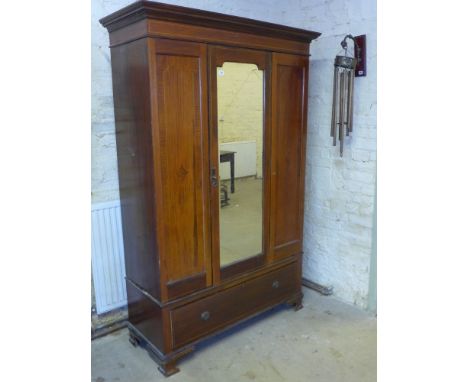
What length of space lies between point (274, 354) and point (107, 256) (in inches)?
45.7

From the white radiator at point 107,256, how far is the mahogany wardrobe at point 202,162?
153 millimetres

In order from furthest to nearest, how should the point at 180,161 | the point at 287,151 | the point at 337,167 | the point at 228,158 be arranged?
the point at 337,167 → the point at 287,151 → the point at 228,158 → the point at 180,161

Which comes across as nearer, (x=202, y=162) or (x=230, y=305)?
(x=202, y=162)

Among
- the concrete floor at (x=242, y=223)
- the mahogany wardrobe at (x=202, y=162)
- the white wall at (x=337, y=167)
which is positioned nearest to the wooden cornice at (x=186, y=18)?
the mahogany wardrobe at (x=202, y=162)

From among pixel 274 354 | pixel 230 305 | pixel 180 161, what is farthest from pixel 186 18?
pixel 274 354

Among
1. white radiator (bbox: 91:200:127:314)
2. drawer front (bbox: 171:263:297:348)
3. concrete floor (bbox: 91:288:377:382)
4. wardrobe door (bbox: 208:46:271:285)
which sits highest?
wardrobe door (bbox: 208:46:271:285)

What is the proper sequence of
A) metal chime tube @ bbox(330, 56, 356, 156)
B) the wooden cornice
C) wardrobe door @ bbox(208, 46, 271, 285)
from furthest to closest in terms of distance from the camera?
metal chime tube @ bbox(330, 56, 356, 156), wardrobe door @ bbox(208, 46, 271, 285), the wooden cornice

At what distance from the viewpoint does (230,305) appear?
2.28 m

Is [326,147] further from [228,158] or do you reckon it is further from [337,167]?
[228,158]

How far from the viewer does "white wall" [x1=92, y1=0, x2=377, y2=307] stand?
89.0 inches

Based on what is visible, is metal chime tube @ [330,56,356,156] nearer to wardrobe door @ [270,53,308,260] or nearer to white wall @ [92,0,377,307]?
white wall @ [92,0,377,307]

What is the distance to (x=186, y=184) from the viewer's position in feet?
6.40

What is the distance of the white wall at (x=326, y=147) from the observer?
226 cm

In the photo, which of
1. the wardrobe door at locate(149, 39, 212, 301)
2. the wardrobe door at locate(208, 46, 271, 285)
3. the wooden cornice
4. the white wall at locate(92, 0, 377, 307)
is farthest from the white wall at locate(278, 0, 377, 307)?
the wardrobe door at locate(149, 39, 212, 301)
